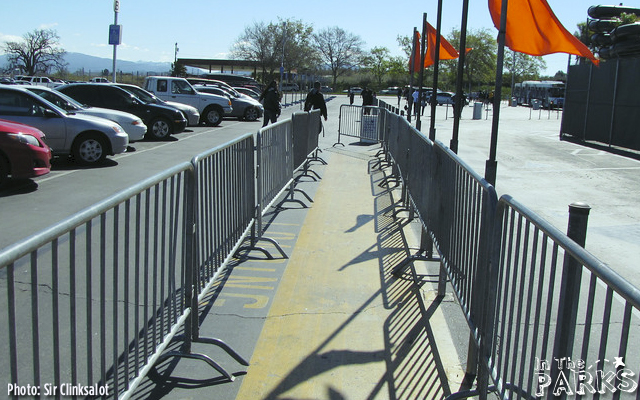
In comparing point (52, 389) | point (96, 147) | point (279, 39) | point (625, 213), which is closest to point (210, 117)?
point (96, 147)

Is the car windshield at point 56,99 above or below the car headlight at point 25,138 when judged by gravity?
above

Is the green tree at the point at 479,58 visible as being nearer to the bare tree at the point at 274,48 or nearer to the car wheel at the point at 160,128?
the bare tree at the point at 274,48

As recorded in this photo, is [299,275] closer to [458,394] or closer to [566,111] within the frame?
[458,394]

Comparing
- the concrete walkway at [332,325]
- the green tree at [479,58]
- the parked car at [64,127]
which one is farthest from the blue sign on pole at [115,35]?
the green tree at [479,58]

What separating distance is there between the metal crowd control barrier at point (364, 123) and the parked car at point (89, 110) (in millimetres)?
6205

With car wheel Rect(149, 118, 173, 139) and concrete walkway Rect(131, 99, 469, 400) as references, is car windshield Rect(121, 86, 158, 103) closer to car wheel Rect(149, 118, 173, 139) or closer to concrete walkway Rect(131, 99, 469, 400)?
car wheel Rect(149, 118, 173, 139)

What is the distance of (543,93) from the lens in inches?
2362

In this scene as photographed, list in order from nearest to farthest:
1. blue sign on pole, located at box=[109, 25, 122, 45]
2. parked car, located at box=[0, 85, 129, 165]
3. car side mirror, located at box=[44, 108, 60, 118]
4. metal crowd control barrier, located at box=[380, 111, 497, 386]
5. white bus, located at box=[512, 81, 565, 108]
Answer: metal crowd control barrier, located at box=[380, 111, 497, 386] → parked car, located at box=[0, 85, 129, 165] → car side mirror, located at box=[44, 108, 60, 118] → blue sign on pole, located at box=[109, 25, 122, 45] → white bus, located at box=[512, 81, 565, 108]

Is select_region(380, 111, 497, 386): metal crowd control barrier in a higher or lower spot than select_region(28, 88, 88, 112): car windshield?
lower

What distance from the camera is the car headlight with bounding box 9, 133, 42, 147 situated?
991cm

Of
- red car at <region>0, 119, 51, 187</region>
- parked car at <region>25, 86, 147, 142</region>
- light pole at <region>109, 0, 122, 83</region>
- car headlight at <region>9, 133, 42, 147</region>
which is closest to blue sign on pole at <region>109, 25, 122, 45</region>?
light pole at <region>109, 0, 122, 83</region>

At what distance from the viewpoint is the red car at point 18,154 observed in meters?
9.84

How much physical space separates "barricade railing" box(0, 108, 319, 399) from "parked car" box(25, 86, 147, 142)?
7.96 meters

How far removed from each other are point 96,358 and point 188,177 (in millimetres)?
1377
